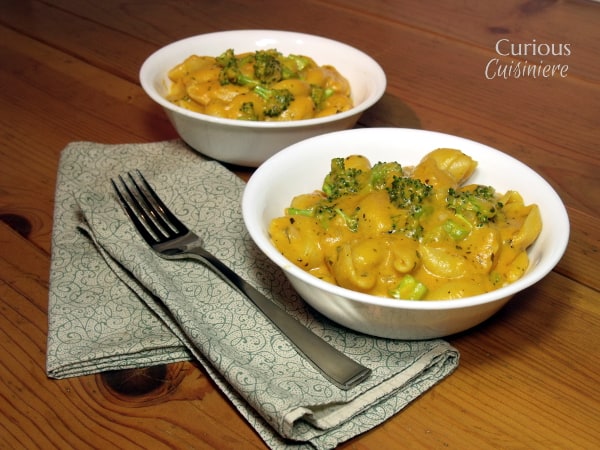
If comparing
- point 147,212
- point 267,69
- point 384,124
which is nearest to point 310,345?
point 147,212

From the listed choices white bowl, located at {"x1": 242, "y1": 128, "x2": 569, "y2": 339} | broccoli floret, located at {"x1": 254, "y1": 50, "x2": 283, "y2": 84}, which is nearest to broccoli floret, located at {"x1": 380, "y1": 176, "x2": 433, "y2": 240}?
white bowl, located at {"x1": 242, "y1": 128, "x2": 569, "y2": 339}

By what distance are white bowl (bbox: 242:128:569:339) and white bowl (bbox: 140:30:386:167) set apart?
0.13 metres

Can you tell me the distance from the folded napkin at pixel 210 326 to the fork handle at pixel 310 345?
13mm

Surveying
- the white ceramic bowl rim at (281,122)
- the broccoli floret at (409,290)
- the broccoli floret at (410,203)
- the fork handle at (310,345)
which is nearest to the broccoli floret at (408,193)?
the broccoli floret at (410,203)

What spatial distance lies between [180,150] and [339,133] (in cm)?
43

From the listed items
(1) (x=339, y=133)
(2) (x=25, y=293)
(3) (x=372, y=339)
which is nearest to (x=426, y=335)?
(3) (x=372, y=339)

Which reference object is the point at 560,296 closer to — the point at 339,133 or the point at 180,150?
the point at 339,133

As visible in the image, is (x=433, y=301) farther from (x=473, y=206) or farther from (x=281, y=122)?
(x=281, y=122)

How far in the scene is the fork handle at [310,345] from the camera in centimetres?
106

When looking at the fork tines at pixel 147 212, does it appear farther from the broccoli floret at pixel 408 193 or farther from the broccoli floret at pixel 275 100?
the broccoli floret at pixel 408 193

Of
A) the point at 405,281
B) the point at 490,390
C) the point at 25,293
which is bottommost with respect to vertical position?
the point at 25,293

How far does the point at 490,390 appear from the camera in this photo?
109 cm

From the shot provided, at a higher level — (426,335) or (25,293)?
(426,335)

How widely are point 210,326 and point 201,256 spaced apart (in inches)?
6.5
